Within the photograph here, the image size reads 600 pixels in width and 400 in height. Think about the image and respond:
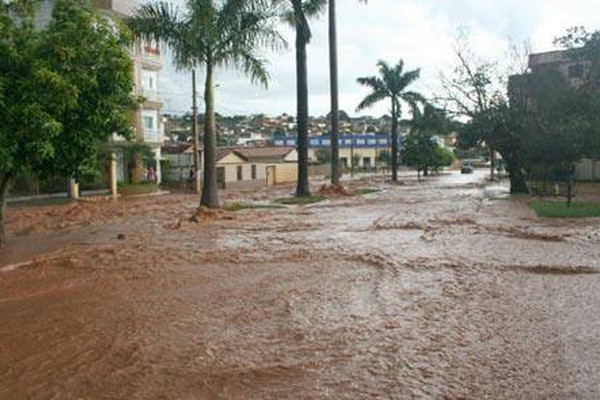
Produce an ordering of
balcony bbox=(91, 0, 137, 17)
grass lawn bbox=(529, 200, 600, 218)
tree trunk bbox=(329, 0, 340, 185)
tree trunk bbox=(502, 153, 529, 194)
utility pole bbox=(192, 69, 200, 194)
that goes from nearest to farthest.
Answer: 1. grass lawn bbox=(529, 200, 600, 218)
2. tree trunk bbox=(329, 0, 340, 185)
3. tree trunk bbox=(502, 153, 529, 194)
4. utility pole bbox=(192, 69, 200, 194)
5. balcony bbox=(91, 0, 137, 17)

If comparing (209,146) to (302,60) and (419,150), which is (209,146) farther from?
(419,150)

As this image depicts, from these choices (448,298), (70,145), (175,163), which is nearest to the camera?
(448,298)

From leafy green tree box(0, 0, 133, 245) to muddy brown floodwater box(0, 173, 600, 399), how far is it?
237 cm

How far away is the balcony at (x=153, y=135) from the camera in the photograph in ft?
163

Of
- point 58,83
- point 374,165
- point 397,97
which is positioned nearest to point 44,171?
point 58,83

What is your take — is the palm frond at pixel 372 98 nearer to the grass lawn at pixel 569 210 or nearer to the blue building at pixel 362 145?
the grass lawn at pixel 569 210

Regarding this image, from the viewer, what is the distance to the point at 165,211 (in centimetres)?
2869

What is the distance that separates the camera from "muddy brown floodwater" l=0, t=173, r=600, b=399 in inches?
253

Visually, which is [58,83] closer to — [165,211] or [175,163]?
[165,211]

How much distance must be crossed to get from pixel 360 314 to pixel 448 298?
175 cm

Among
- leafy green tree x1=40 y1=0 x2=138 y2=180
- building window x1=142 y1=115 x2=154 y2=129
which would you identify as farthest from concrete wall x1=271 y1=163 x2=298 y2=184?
leafy green tree x1=40 y1=0 x2=138 y2=180

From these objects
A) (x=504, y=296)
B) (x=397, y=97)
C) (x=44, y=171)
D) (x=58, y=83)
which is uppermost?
(x=397, y=97)

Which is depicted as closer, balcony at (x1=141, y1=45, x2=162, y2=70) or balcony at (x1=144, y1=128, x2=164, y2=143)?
balcony at (x1=144, y1=128, x2=164, y2=143)

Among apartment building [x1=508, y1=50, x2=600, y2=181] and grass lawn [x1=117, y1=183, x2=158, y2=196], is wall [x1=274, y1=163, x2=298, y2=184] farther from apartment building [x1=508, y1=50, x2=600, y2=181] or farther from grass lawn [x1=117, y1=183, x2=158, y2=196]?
apartment building [x1=508, y1=50, x2=600, y2=181]
